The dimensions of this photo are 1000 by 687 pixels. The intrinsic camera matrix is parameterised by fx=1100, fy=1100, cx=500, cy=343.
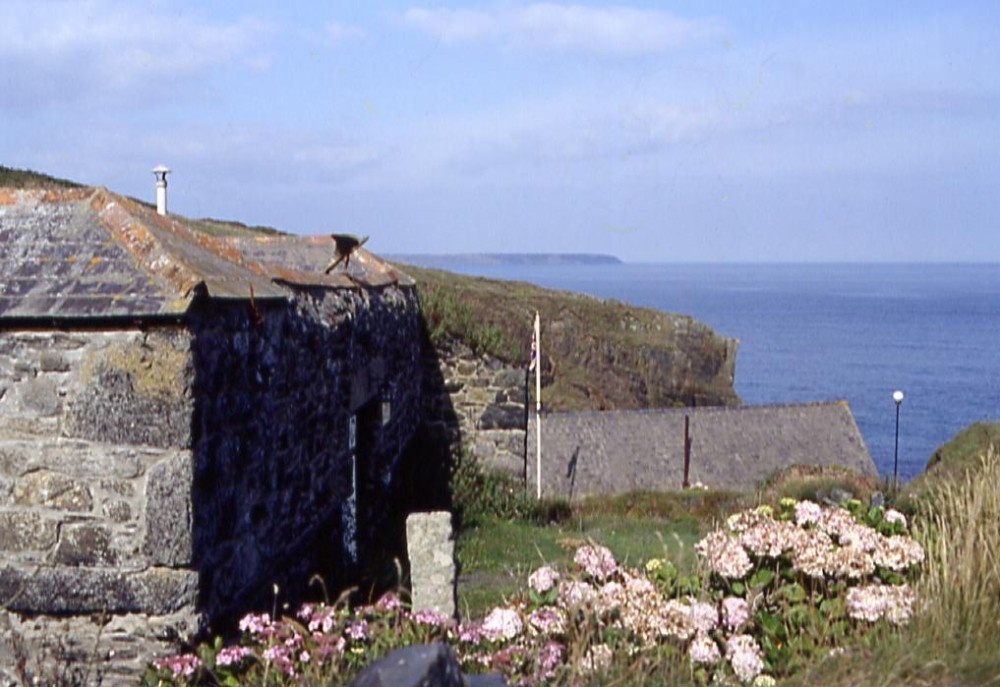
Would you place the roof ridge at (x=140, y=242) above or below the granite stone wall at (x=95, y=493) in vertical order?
above

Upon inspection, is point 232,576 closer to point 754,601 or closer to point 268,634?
point 268,634

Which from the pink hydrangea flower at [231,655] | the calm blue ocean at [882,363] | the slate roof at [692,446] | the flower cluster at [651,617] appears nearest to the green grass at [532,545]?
the flower cluster at [651,617]

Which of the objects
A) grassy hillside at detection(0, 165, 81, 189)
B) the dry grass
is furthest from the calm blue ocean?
grassy hillside at detection(0, 165, 81, 189)

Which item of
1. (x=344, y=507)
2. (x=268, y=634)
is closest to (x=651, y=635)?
(x=268, y=634)

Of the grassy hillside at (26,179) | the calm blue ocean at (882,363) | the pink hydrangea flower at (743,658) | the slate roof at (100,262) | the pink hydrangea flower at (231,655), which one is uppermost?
the grassy hillside at (26,179)

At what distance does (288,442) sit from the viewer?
7188mm

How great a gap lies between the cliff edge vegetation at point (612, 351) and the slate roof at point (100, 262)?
32394 millimetres

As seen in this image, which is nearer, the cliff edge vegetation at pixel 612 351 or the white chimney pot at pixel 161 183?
the white chimney pot at pixel 161 183

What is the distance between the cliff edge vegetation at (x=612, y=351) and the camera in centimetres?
4412

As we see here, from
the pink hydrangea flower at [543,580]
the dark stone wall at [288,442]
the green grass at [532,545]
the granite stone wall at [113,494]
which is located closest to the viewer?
the pink hydrangea flower at [543,580]

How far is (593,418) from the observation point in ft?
95.6

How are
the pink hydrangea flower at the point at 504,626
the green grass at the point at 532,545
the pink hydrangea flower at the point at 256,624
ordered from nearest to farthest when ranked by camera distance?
the pink hydrangea flower at the point at 504,626 < the pink hydrangea flower at the point at 256,624 < the green grass at the point at 532,545

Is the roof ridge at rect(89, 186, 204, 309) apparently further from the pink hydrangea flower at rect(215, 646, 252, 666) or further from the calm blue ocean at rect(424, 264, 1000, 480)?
the calm blue ocean at rect(424, 264, 1000, 480)

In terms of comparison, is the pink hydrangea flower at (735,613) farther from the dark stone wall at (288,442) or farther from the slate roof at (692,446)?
the slate roof at (692,446)
